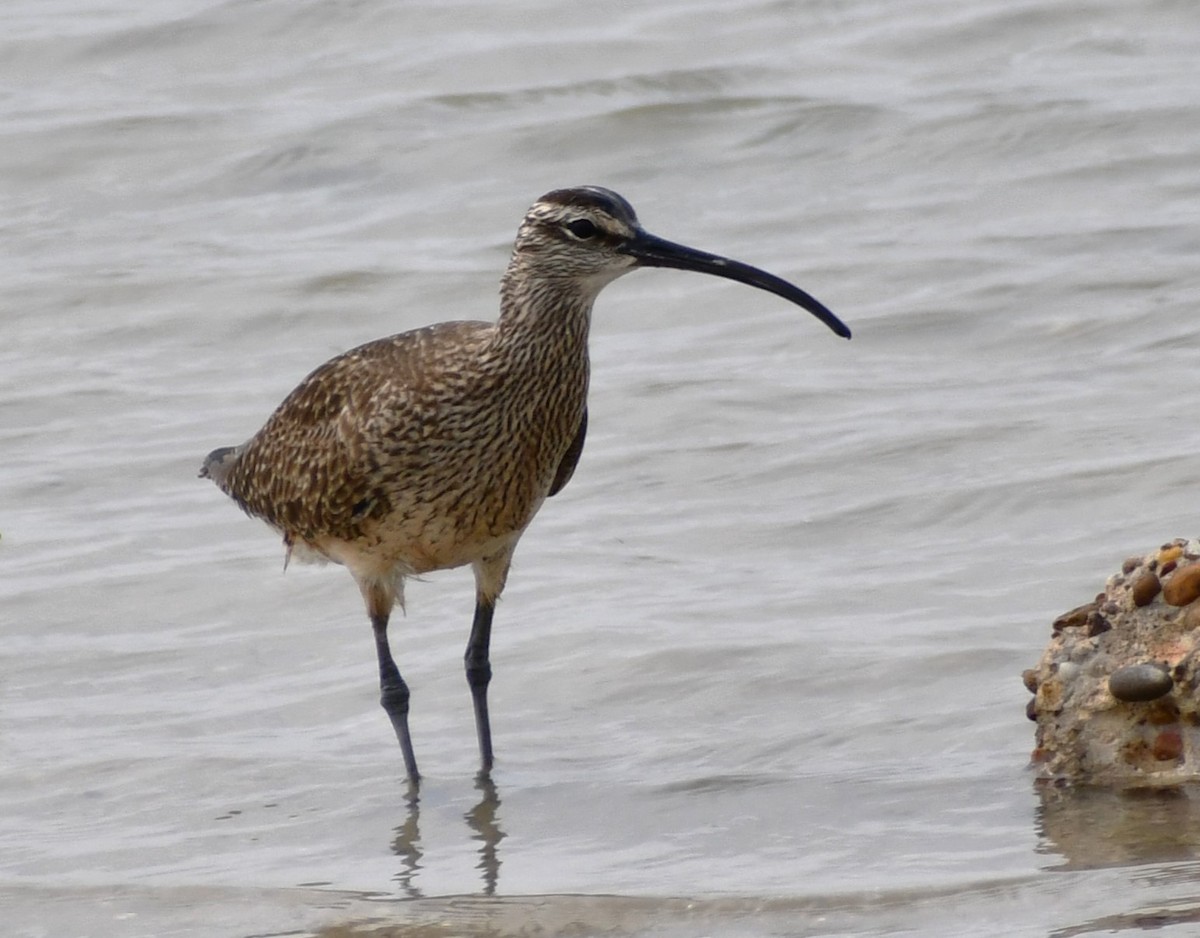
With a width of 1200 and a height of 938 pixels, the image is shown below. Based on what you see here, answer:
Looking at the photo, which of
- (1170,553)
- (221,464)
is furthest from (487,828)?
(221,464)

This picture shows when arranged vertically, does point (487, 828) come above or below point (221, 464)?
below

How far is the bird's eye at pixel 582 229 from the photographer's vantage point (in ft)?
24.5

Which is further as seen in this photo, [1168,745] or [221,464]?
[221,464]

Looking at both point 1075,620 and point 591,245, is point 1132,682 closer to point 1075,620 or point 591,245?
point 1075,620

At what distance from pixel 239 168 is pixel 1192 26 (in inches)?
284

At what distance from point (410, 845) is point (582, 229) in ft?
6.53

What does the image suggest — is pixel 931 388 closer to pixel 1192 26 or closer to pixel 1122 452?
pixel 1122 452

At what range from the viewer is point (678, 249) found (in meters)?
7.47

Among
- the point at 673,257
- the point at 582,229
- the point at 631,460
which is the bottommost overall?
the point at 631,460

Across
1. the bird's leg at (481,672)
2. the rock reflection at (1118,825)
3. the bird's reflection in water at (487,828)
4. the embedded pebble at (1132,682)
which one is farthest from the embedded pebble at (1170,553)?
the bird's leg at (481,672)

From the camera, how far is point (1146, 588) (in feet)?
21.4

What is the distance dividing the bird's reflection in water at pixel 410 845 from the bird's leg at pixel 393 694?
16cm

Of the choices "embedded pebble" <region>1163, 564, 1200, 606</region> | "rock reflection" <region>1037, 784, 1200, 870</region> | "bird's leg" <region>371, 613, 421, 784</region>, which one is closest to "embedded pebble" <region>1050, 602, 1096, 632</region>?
"embedded pebble" <region>1163, 564, 1200, 606</region>

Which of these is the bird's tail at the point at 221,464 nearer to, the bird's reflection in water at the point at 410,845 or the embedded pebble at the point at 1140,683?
the bird's reflection in water at the point at 410,845
